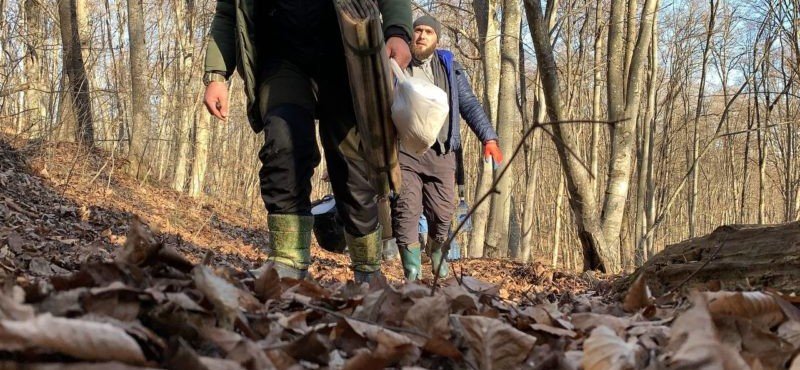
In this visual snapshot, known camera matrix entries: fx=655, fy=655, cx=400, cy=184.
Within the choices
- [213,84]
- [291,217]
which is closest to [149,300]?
[291,217]

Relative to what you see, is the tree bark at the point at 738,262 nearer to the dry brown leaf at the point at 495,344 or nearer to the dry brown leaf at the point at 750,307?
the dry brown leaf at the point at 750,307

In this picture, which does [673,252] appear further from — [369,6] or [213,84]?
[213,84]

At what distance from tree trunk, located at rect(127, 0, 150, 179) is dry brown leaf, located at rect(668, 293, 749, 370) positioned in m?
11.5

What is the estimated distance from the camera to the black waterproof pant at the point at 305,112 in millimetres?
2973

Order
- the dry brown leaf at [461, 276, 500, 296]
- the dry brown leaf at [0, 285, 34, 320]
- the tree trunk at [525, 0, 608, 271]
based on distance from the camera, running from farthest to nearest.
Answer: the tree trunk at [525, 0, 608, 271] → the dry brown leaf at [461, 276, 500, 296] → the dry brown leaf at [0, 285, 34, 320]

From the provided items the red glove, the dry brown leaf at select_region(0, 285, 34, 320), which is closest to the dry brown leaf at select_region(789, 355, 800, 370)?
the dry brown leaf at select_region(0, 285, 34, 320)

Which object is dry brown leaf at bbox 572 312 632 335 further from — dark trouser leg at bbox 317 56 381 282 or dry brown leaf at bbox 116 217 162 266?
dark trouser leg at bbox 317 56 381 282

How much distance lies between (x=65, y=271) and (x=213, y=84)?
1.18m

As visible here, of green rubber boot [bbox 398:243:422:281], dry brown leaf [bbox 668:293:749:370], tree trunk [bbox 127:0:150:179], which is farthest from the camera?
tree trunk [bbox 127:0:150:179]

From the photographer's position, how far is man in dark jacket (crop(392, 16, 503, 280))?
4.64 m

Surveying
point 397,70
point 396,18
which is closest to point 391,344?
point 397,70

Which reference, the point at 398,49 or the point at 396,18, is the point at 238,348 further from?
the point at 396,18

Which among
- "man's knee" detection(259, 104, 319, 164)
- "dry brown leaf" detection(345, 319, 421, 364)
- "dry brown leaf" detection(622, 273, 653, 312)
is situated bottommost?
"dry brown leaf" detection(622, 273, 653, 312)

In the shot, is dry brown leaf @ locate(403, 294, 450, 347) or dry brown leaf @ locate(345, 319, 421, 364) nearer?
dry brown leaf @ locate(345, 319, 421, 364)
